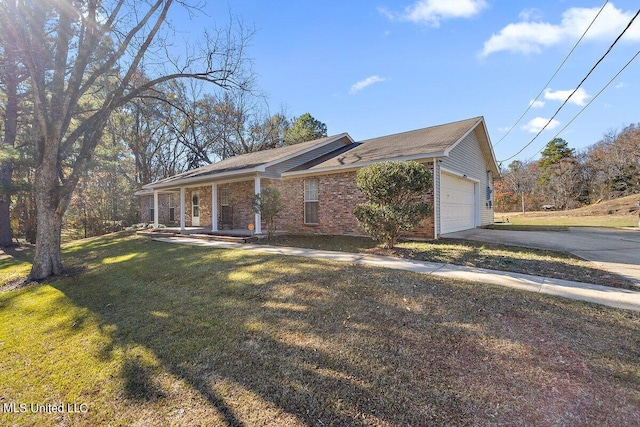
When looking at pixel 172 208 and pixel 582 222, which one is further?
pixel 172 208

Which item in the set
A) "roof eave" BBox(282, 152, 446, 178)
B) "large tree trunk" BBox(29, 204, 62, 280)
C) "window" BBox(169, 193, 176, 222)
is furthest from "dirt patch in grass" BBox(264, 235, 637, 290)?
"window" BBox(169, 193, 176, 222)

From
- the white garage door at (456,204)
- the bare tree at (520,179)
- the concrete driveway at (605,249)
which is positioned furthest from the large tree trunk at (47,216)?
the bare tree at (520,179)

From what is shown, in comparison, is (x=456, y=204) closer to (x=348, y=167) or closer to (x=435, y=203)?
(x=435, y=203)

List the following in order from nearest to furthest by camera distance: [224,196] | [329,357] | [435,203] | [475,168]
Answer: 1. [329,357]
2. [435,203]
3. [475,168]
4. [224,196]

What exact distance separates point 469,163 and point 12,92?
2067 centimetres

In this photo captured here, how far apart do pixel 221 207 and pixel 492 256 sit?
40.0ft

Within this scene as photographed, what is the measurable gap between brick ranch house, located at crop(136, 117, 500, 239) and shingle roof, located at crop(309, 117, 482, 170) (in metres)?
0.03

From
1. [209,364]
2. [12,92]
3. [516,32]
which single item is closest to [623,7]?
[516,32]

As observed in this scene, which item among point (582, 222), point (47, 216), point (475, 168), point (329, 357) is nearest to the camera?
point (329, 357)

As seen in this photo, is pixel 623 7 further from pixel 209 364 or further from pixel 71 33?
pixel 71 33

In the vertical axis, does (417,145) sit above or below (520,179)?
below

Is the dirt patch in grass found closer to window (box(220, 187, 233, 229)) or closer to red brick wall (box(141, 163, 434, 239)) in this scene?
red brick wall (box(141, 163, 434, 239))

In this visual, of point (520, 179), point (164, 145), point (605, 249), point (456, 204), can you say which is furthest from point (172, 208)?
point (520, 179)

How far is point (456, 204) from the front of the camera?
11508 mm
